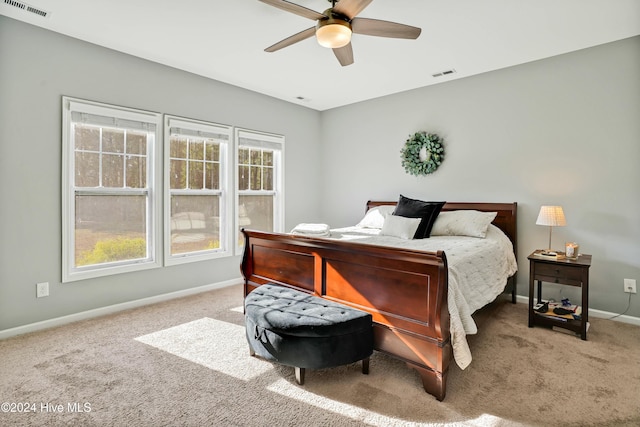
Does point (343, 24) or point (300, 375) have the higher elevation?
point (343, 24)

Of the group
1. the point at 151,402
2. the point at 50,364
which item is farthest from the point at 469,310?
the point at 50,364

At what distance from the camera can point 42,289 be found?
9.82 ft

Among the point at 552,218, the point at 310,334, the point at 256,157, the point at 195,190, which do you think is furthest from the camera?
the point at 256,157

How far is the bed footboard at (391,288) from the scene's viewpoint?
196cm

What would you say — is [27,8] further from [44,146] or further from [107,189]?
[107,189]

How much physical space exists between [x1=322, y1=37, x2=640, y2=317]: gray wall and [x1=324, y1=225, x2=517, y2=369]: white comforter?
627mm

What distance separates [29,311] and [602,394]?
4.35m

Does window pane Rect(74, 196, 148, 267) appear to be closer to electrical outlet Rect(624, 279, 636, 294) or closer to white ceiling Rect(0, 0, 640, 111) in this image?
white ceiling Rect(0, 0, 640, 111)

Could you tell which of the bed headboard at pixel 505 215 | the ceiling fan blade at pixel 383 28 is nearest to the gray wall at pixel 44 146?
the ceiling fan blade at pixel 383 28

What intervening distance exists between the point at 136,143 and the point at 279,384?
2917 millimetres

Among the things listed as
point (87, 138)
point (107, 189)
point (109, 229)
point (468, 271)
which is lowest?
point (468, 271)

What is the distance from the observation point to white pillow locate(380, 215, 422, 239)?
11.5 feet

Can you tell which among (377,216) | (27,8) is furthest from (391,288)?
(27,8)

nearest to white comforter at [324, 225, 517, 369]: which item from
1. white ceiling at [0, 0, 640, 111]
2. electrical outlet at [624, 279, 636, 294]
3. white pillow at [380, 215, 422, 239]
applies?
white pillow at [380, 215, 422, 239]
